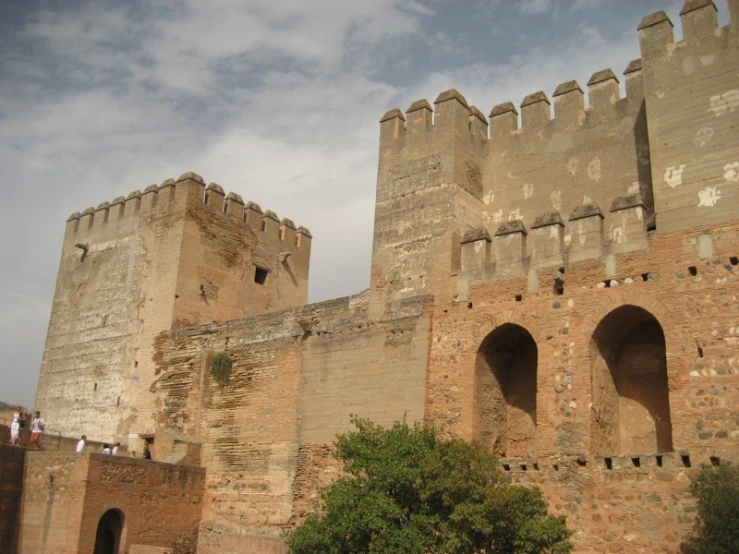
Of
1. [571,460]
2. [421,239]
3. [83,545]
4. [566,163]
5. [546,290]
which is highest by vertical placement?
[566,163]

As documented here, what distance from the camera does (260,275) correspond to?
24.9 metres

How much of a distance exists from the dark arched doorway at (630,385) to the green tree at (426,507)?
2.69 metres

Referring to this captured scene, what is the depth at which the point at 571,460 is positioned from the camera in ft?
44.4

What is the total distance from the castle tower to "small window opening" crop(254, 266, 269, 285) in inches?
1.3

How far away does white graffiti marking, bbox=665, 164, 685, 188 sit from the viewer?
45.6 feet

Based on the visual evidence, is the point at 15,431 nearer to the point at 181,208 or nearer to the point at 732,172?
the point at 181,208

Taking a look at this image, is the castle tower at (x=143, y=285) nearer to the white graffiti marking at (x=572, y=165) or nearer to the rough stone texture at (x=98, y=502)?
the rough stone texture at (x=98, y=502)

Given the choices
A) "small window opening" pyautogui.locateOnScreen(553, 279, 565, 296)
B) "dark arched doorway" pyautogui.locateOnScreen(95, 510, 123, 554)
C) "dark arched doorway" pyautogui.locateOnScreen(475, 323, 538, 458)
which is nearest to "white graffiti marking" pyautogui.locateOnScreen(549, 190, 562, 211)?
"small window opening" pyautogui.locateOnScreen(553, 279, 565, 296)

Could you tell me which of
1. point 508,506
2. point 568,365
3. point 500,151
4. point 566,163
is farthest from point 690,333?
point 500,151

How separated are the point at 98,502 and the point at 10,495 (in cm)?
220

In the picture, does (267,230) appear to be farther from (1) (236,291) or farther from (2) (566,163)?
(2) (566,163)

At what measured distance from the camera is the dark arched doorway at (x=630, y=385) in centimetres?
1400

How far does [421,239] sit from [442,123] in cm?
263

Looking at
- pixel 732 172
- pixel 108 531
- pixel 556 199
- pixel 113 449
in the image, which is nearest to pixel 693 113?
pixel 732 172
